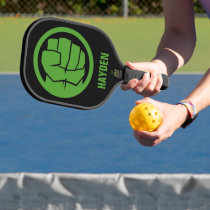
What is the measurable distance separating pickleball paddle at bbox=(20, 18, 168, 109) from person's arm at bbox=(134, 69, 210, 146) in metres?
0.14

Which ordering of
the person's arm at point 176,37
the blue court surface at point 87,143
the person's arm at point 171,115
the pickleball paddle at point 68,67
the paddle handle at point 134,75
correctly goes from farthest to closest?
the blue court surface at point 87,143
the person's arm at point 176,37
the paddle handle at point 134,75
the pickleball paddle at point 68,67
the person's arm at point 171,115

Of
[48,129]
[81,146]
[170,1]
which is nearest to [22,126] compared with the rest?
[48,129]

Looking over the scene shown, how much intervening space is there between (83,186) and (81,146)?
7.13ft

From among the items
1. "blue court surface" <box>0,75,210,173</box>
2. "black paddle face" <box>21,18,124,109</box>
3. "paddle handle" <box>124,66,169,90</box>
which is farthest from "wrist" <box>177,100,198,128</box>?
"blue court surface" <box>0,75,210,173</box>

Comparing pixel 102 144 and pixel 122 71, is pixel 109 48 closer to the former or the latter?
pixel 122 71

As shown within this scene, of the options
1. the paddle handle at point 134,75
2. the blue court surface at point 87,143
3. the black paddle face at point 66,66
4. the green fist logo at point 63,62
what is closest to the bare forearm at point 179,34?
the paddle handle at point 134,75

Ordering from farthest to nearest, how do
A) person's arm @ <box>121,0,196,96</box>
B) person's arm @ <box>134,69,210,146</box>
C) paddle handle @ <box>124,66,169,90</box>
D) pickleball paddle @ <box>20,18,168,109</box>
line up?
person's arm @ <box>121,0,196,96</box>, paddle handle @ <box>124,66,169,90</box>, pickleball paddle @ <box>20,18,168,109</box>, person's arm @ <box>134,69,210,146</box>

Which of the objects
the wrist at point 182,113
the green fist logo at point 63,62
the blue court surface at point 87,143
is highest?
the green fist logo at point 63,62

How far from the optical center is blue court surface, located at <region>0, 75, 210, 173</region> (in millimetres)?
4883

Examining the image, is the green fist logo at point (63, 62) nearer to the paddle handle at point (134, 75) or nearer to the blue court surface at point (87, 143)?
the paddle handle at point (134, 75)

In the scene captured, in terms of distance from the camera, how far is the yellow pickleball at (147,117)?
223cm

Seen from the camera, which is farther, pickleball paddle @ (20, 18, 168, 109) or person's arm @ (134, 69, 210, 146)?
pickleball paddle @ (20, 18, 168, 109)

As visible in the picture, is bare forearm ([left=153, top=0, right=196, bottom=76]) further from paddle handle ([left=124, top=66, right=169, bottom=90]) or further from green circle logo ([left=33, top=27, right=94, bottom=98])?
green circle logo ([left=33, top=27, right=94, bottom=98])

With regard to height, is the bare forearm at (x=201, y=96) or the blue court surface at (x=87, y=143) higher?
the bare forearm at (x=201, y=96)
